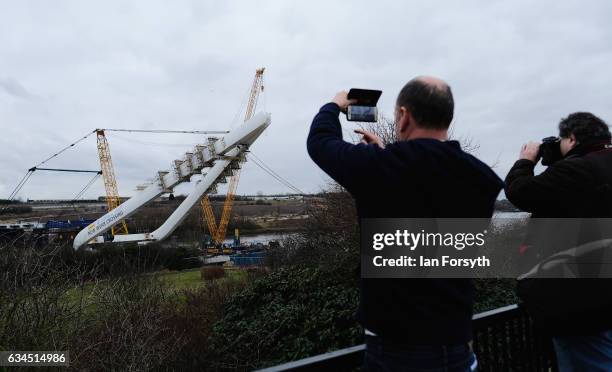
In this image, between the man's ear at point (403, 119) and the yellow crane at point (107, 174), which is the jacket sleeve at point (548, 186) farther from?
the yellow crane at point (107, 174)

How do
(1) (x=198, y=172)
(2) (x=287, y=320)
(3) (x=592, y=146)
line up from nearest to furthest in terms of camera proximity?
(3) (x=592, y=146)
(2) (x=287, y=320)
(1) (x=198, y=172)

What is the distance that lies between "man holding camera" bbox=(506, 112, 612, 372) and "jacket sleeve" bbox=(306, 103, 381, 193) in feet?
3.70

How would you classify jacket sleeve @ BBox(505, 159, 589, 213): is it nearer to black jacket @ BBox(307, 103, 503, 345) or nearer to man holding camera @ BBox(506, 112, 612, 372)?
man holding camera @ BBox(506, 112, 612, 372)

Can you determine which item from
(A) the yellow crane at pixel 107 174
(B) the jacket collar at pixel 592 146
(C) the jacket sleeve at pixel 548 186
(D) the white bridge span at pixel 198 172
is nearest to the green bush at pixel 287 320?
(C) the jacket sleeve at pixel 548 186

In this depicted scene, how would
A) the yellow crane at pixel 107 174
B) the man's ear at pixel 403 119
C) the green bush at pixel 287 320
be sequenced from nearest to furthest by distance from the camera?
the man's ear at pixel 403 119 → the green bush at pixel 287 320 → the yellow crane at pixel 107 174

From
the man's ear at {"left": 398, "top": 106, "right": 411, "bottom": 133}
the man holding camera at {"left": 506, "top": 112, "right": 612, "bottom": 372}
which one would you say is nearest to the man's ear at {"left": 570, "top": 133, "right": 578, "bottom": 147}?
the man holding camera at {"left": 506, "top": 112, "right": 612, "bottom": 372}

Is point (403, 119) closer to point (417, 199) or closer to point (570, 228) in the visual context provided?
point (417, 199)

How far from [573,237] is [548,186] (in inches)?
10.4

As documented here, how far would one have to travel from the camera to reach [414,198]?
1375 millimetres

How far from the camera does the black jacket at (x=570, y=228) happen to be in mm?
1962

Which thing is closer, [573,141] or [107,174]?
[573,141]

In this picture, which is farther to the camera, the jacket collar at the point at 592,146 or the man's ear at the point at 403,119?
the jacket collar at the point at 592,146

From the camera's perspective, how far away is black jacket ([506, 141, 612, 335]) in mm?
1962

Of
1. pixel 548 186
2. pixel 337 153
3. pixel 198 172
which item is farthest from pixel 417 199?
pixel 198 172
